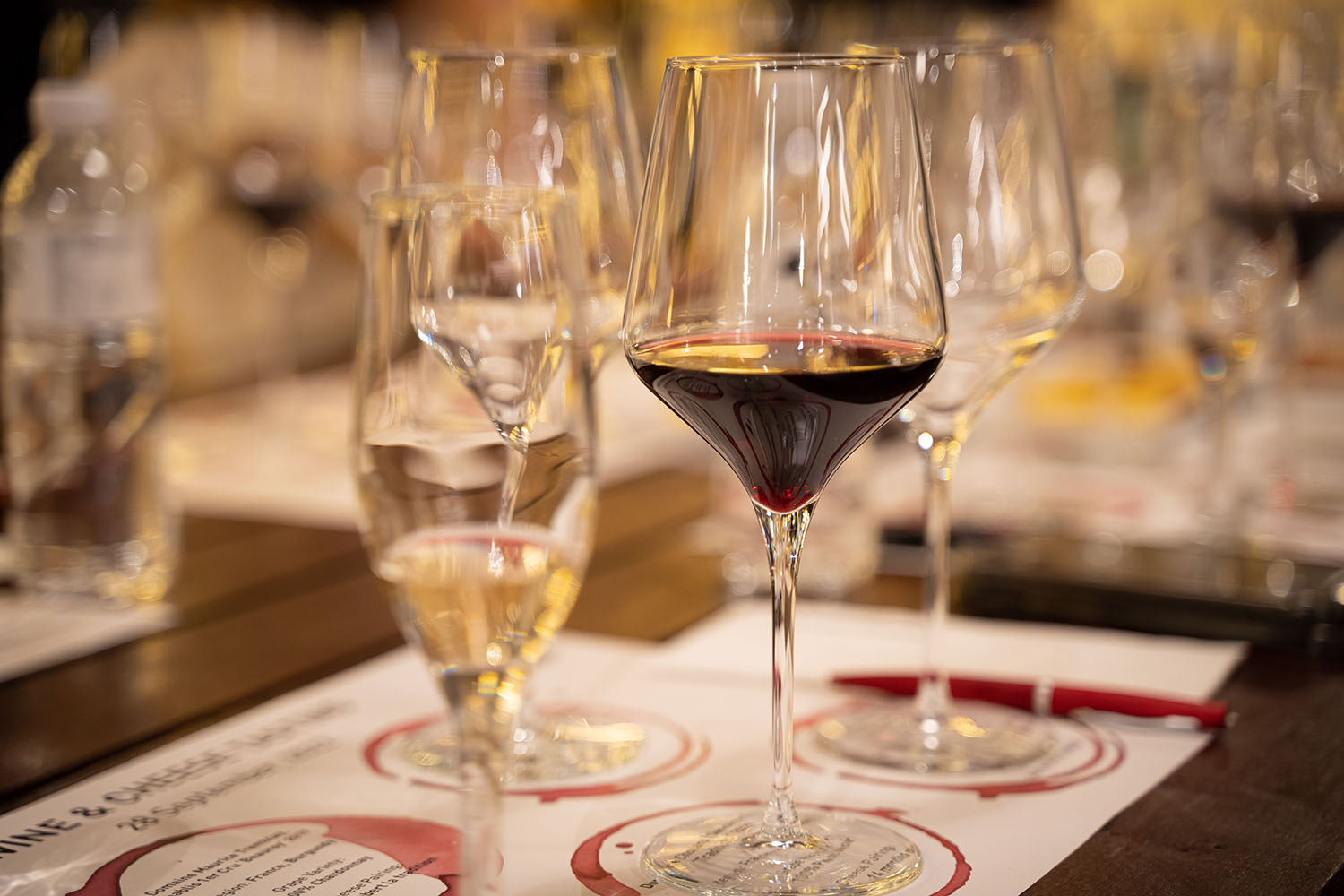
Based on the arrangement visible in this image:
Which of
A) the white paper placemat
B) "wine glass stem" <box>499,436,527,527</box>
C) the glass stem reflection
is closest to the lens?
the glass stem reflection

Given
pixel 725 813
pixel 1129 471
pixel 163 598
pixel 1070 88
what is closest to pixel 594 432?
pixel 725 813

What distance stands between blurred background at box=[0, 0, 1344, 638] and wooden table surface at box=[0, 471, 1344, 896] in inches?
3.6

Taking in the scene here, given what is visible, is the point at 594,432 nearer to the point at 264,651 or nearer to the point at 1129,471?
the point at 264,651

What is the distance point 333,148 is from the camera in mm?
2141

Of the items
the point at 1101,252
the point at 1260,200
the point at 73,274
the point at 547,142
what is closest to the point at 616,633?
→ the point at 547,142

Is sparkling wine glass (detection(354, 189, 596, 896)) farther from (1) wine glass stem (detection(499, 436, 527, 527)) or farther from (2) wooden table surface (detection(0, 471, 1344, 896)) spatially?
(2) wooden table surface (detection(0, 471, 1344, 896))

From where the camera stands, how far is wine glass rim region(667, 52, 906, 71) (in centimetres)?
59

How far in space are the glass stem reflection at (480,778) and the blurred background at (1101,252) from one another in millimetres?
547

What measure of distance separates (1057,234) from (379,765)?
1.37 ft

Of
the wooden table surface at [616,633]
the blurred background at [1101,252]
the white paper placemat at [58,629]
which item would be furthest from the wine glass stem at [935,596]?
the white paper placemat at [58,629]

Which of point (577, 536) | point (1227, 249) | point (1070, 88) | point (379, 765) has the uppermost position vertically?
point (1070, 88)

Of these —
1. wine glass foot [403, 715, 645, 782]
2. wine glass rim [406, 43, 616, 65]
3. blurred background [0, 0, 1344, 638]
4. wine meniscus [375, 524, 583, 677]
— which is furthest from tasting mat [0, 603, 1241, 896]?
wine glass rim [406, 43, 616, 65]

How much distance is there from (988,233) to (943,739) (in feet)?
0.82

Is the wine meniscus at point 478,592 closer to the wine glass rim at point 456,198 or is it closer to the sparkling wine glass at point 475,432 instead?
the sparkling wine glass at point 475,432
